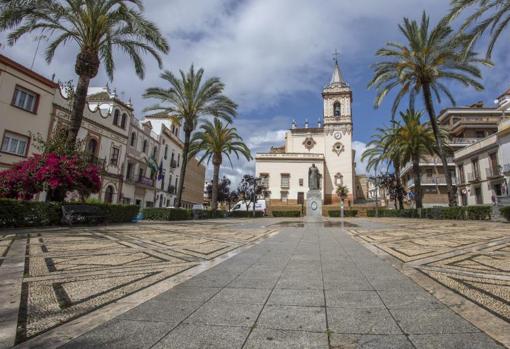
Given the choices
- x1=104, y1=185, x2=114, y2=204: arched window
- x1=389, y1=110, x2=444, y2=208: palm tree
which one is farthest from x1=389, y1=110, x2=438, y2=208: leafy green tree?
x1=104, y1=185, x2=114, y2=204: arched window

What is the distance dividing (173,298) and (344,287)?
200cm

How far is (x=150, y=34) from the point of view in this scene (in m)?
14.1

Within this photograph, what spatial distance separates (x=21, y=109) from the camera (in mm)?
18953

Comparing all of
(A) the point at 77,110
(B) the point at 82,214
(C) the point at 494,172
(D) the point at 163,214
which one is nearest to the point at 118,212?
(B) the point at 82,214

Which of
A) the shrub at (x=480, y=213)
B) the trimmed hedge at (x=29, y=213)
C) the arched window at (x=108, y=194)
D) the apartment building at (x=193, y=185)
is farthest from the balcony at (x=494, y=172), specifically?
the apartment building at (x=193, y=185)

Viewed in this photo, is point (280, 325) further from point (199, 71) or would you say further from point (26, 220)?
point (199, 71)

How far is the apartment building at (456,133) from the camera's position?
1624 inches

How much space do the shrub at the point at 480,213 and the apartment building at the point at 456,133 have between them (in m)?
24.0

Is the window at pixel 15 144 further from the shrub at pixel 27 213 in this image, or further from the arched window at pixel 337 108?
the arched window at pixel 337 108

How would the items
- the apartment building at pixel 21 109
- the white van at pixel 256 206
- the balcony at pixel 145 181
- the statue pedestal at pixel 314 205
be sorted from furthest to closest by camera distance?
1. the white van at pixel 256 206
2. the balcony at pixel 145 181
3. the statue pedestal at pixel 314 205
4. the apartment building at pixel 21 109

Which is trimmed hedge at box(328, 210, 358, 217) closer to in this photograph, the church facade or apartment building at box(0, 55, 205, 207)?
the church facade

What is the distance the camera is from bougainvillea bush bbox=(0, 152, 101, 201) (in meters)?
12.0

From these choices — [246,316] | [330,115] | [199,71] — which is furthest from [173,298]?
[330,115]

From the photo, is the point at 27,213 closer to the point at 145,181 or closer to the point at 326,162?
the point at 145,181
